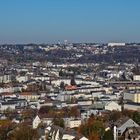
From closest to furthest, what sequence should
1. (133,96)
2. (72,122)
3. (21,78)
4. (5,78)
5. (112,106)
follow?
(72,122) → (112,106) → (133,96) → (21,78) → (5,78)

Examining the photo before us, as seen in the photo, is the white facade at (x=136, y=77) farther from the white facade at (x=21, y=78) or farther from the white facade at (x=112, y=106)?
the white facade at (x=112, y=106)

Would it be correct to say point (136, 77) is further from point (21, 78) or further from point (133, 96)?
point (133, 96)

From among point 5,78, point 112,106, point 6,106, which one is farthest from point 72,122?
point 5,78

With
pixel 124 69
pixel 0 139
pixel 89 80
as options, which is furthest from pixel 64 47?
pixel 0 139

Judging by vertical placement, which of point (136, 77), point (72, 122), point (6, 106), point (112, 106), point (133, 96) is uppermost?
point (72, 122)

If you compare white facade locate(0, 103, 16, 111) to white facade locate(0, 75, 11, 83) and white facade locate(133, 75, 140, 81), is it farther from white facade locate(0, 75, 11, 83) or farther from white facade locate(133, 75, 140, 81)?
white facade locate(133, 75, 140, 81)

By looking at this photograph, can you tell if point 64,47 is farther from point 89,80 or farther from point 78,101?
point 78,101

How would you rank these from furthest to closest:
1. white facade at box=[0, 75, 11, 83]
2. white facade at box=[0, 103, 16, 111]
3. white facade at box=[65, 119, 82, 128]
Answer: white facade at box=[0, 75, 11, 83] → white facade at box=[0, 103, 16, 111] → white facade at box=[65, 119, 82, 128]

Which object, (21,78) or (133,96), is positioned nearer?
(133,96)

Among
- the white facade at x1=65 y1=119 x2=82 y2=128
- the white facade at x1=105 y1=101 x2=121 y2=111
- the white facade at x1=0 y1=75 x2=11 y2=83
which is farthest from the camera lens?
the white facade at x1=0 y1=75 x2=11 y2=83

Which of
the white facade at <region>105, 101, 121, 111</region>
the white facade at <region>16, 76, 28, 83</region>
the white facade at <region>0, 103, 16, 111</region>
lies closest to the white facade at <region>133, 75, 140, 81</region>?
the white facade at <region>16, 76, 28, 83</region>

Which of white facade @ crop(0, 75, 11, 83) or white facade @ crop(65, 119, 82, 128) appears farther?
white facade @ crop(0, 75, 11, 83)
